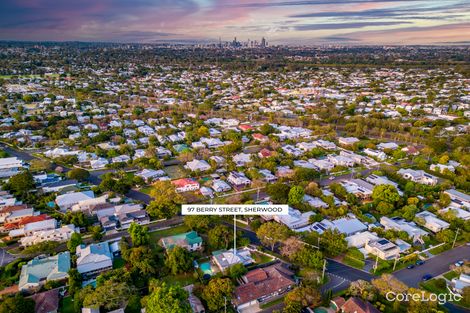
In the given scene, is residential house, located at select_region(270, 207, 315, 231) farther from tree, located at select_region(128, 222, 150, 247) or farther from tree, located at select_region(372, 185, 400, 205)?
tree, located at select_region(128, 222, 150, 247)

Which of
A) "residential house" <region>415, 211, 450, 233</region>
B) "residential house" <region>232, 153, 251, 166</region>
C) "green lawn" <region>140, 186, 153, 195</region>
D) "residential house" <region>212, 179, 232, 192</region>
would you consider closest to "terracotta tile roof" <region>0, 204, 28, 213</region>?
"green lawn" <region>140, 186, 153, 195</region>

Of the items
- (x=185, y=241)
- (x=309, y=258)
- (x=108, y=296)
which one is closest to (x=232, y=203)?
(x=185, y=241)

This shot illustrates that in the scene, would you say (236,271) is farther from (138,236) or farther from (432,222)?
(432,222)

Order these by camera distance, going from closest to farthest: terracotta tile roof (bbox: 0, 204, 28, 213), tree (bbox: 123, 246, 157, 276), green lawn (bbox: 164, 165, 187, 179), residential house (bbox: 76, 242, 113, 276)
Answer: tree (bbox: 123, 246, 157, 276), residential house (bbox: 76, 242, 113, 276), terracotta tile roof (bbox: 0, 204, 28, 213), green lawn (bbox: 164, 165, 187, 179)

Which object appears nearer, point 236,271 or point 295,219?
point 236,271

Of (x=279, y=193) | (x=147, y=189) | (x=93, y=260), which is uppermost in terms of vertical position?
(x=279, y=193)

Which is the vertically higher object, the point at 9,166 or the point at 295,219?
the point at 9,166

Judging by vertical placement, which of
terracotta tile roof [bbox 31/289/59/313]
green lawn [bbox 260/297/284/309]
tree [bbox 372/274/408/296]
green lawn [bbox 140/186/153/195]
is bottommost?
green lawn [bbox 260/297/284/309]
